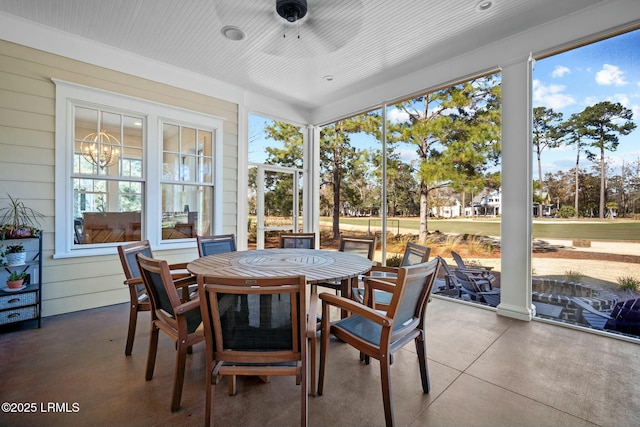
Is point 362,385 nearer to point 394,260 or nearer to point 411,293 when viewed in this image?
point 411,293

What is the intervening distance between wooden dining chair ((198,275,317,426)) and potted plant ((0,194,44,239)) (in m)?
2.85

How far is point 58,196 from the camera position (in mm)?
3275

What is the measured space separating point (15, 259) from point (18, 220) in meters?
0.45

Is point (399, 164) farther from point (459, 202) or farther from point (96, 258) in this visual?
point (96, 258)

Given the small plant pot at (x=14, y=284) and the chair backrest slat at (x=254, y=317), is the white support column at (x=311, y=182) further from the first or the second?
the chair backrest slat at (x=254, y=317)

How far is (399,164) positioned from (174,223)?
3.92 metres

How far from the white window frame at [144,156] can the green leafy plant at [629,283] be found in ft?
16.5

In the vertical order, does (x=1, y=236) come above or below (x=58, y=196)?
below

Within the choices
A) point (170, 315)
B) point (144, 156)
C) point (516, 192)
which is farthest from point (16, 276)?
point (516, 192)

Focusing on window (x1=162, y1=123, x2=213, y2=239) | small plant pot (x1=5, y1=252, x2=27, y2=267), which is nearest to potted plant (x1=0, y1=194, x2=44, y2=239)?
small plant pot (x1=5, y1=252, x2=27, y2=267)

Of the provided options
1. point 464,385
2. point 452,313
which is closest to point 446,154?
point 452,313

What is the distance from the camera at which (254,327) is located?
4.83 ft

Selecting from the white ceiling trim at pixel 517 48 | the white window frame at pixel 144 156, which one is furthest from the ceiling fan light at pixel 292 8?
the white window frame at pixel 144 156

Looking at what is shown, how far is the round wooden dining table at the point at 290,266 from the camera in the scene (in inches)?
83.4
